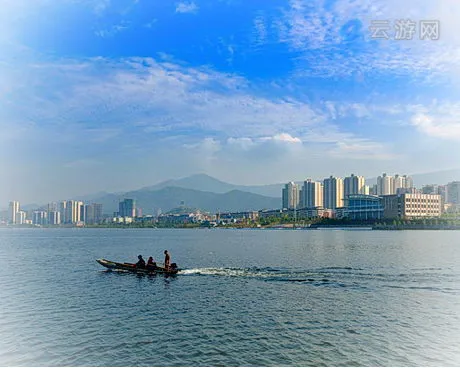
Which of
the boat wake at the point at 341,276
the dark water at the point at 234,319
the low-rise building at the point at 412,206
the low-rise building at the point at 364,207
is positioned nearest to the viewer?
the dark water at the point at 234,319

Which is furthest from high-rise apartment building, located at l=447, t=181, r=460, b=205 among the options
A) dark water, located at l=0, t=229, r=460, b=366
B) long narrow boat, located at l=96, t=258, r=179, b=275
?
long narrow boat, located at l=96, t=258, r=179, b=275

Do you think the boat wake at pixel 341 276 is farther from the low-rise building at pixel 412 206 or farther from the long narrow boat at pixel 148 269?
the low-rise building at pixel 412 206

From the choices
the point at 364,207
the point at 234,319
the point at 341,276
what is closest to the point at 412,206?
the point at 364,207

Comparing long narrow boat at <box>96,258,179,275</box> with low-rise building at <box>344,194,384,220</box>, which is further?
low-rise building at <box>344,194,384,220</box>

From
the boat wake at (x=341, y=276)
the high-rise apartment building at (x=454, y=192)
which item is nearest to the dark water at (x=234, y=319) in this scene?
the boat wake at (x=341, y=276)

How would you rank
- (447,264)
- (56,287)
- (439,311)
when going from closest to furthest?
(439,311) → (56,287) → (447,264)

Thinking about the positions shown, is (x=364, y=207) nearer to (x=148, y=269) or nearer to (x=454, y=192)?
(x=454, y=192)

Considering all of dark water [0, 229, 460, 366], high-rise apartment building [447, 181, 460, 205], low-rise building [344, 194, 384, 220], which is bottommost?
dark water [0, 229, 460, 366]

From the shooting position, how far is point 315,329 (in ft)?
54.0

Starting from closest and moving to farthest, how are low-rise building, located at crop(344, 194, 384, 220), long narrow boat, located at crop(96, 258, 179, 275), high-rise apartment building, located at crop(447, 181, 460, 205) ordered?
long narrow boat, located at crop(96, 258, 179, 275), low-rise building, located at crop(344, 194, 384, 220), high-rise apartment building, located at crop(447, 181, 460, 205)

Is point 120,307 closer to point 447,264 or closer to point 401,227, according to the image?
point 447,264

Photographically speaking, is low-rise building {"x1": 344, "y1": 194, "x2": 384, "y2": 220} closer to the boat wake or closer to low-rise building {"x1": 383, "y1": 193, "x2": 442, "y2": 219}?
low-rise building {"x1": 383, "y1": 193, "x2": 442, "y2": 219}

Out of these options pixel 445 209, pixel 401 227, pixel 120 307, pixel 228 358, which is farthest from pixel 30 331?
pixel 445 209

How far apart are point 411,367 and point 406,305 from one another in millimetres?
7903
